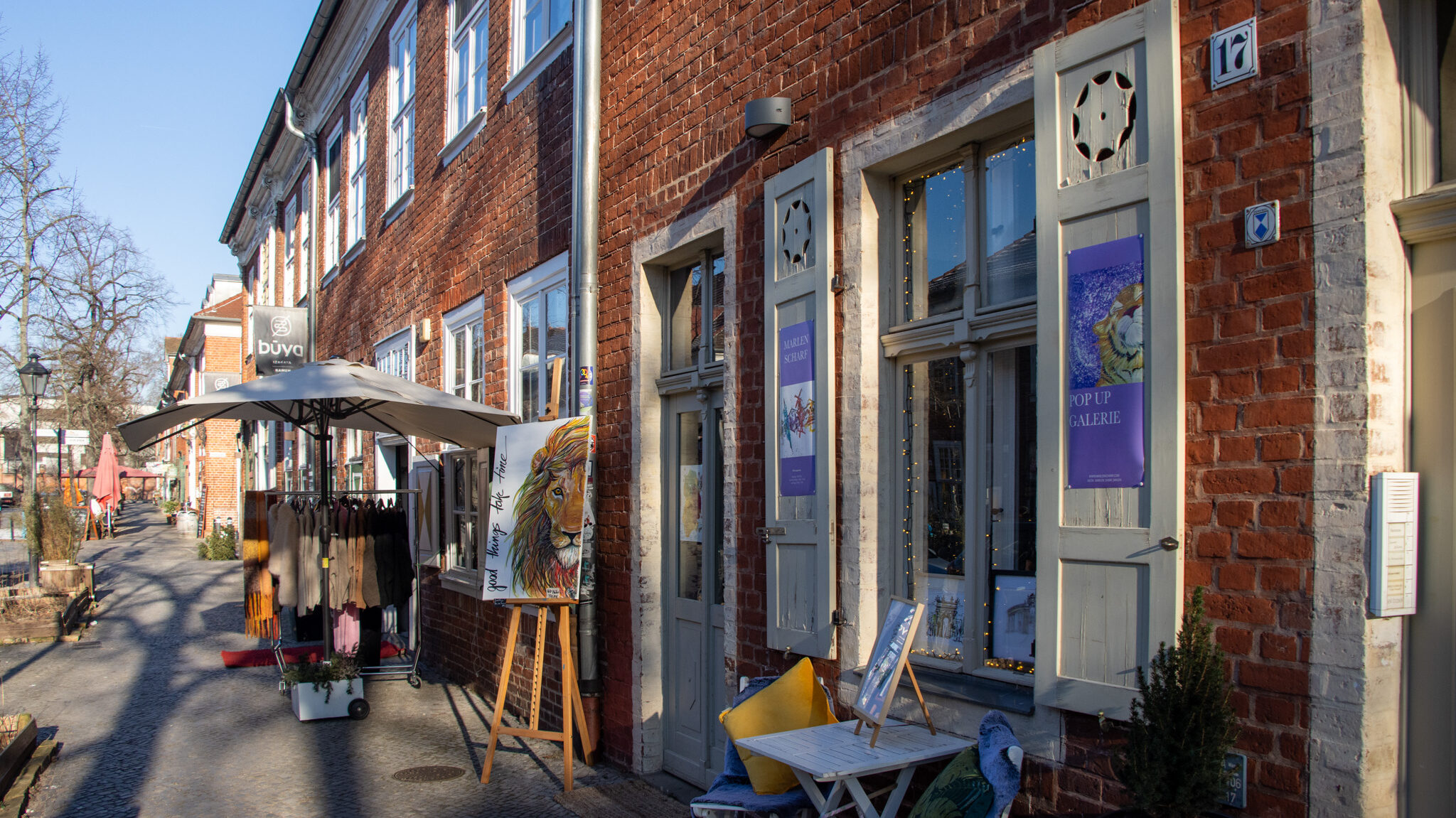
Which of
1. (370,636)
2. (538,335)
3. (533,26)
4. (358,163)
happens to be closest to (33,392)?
(358,163)

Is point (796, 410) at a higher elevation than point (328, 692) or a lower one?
higher

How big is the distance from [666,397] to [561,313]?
1.70 m

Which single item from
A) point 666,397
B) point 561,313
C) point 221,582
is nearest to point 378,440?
point 561,313

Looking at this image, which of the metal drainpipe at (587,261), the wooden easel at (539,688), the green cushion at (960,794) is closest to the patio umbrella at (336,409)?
the metal drainpipe at (587,261)

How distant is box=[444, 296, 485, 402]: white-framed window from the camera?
9.22 meters

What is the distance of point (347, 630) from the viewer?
948 cm

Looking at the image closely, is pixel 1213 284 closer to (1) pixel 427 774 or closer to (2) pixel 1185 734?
(2) pixel 1185 734

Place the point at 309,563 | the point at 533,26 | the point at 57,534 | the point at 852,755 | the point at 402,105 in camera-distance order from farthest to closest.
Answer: the point at 57,534 → the point at 402,105 → the point at 309,563 → the point at 533,26 → the point at 852,755

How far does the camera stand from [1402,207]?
2.66m

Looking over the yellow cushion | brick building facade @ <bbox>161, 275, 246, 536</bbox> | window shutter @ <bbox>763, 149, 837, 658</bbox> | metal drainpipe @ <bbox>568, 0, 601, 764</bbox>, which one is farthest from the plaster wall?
brick building facade @ <bbox>161, 275, 246, 536</bbox>

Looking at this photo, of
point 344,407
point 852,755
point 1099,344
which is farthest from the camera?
point 344,407

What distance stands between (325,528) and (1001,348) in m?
5.94

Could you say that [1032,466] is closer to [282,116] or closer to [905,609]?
[905,609]

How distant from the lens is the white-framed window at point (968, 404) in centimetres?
382
